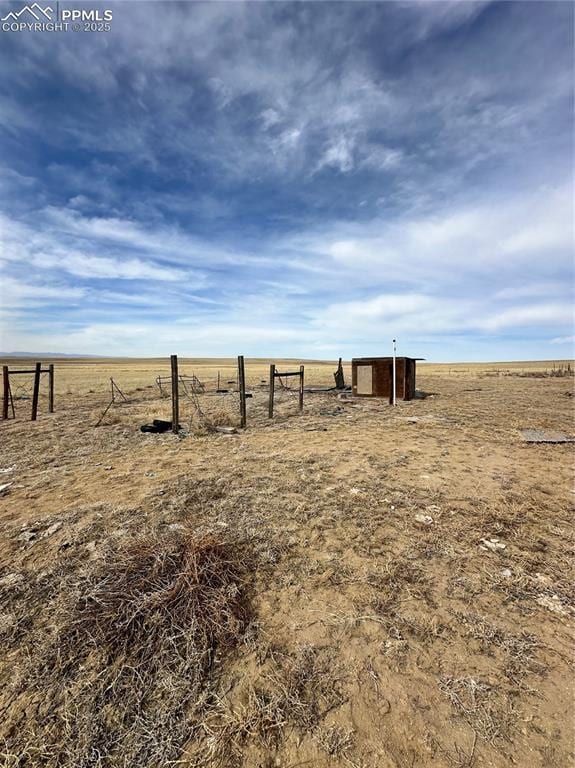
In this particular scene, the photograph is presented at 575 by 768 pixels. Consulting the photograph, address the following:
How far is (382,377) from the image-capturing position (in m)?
16.7

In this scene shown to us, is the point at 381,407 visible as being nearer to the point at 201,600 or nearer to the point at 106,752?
the point at 201,600

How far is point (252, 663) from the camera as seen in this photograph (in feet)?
8.09

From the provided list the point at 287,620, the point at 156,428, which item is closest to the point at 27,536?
the point at 287,620

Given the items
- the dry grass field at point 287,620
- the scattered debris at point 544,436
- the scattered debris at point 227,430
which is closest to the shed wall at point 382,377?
the scattered debris at point 544,436

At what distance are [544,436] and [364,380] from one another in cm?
897

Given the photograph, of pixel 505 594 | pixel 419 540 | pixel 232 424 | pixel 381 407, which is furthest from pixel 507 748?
pixel 381 407

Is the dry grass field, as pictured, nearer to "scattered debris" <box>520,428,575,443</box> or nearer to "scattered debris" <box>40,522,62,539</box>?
"scattered debris" <box>40,522,62,539</box>

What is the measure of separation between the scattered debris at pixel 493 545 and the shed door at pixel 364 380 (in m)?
13.2

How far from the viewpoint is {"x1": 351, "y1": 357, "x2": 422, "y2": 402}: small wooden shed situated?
16.2m

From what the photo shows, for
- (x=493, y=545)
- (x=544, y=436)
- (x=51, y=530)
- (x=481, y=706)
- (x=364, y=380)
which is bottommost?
(x=481, y=706)

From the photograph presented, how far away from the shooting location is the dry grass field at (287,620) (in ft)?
6.64

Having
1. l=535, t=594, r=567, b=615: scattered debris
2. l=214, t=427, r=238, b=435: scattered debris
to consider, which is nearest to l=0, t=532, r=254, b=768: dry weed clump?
l=535, t=594, r=567, b=615: scattered debris

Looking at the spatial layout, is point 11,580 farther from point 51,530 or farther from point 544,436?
point 544,436

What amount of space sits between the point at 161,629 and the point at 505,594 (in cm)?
307
